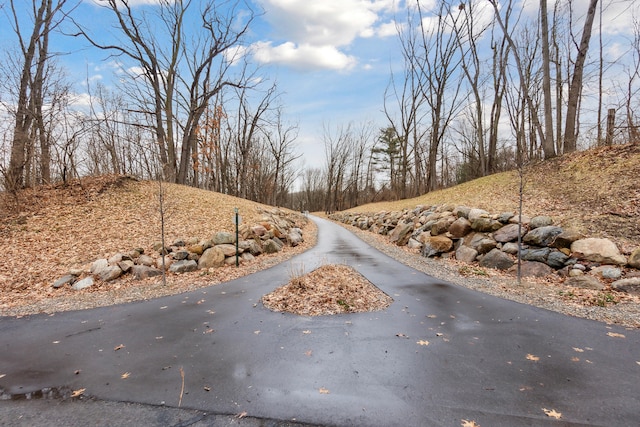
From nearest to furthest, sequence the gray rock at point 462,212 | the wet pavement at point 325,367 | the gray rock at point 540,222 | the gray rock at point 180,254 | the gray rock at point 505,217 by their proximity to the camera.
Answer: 1. the wet pavement at point 325,367
2. the gray rock at point 540,222
3. the gray rock at point 180,254
4. the gray rock at point 505,217
5. the gray rock at point 462,212

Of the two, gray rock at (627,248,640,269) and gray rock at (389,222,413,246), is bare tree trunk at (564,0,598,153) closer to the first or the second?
gray rock at (389,222,413,246)

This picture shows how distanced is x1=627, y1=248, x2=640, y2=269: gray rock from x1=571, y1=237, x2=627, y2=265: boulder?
110 millimetres

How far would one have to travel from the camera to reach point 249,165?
109 feet

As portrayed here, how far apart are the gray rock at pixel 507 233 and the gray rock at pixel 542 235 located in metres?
0.39

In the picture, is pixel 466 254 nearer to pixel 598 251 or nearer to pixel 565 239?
pixel 565 239

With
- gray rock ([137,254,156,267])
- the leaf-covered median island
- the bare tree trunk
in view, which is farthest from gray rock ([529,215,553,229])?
gray rock ([137,254,156,267])

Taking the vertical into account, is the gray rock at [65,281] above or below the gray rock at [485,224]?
below

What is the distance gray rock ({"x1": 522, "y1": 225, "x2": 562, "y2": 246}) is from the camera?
7.55m

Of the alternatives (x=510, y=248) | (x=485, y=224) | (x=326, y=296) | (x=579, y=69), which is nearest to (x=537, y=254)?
(x=510, y=248)

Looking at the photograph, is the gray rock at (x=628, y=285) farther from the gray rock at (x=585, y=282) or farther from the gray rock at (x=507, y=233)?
the gray rock at (x=507, y=233)

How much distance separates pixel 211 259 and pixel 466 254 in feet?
25.1

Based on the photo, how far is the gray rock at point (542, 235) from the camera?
755 cm

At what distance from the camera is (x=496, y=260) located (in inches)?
320

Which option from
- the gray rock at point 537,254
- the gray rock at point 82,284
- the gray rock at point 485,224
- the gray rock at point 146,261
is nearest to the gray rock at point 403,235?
the gray rock at point 485,224
